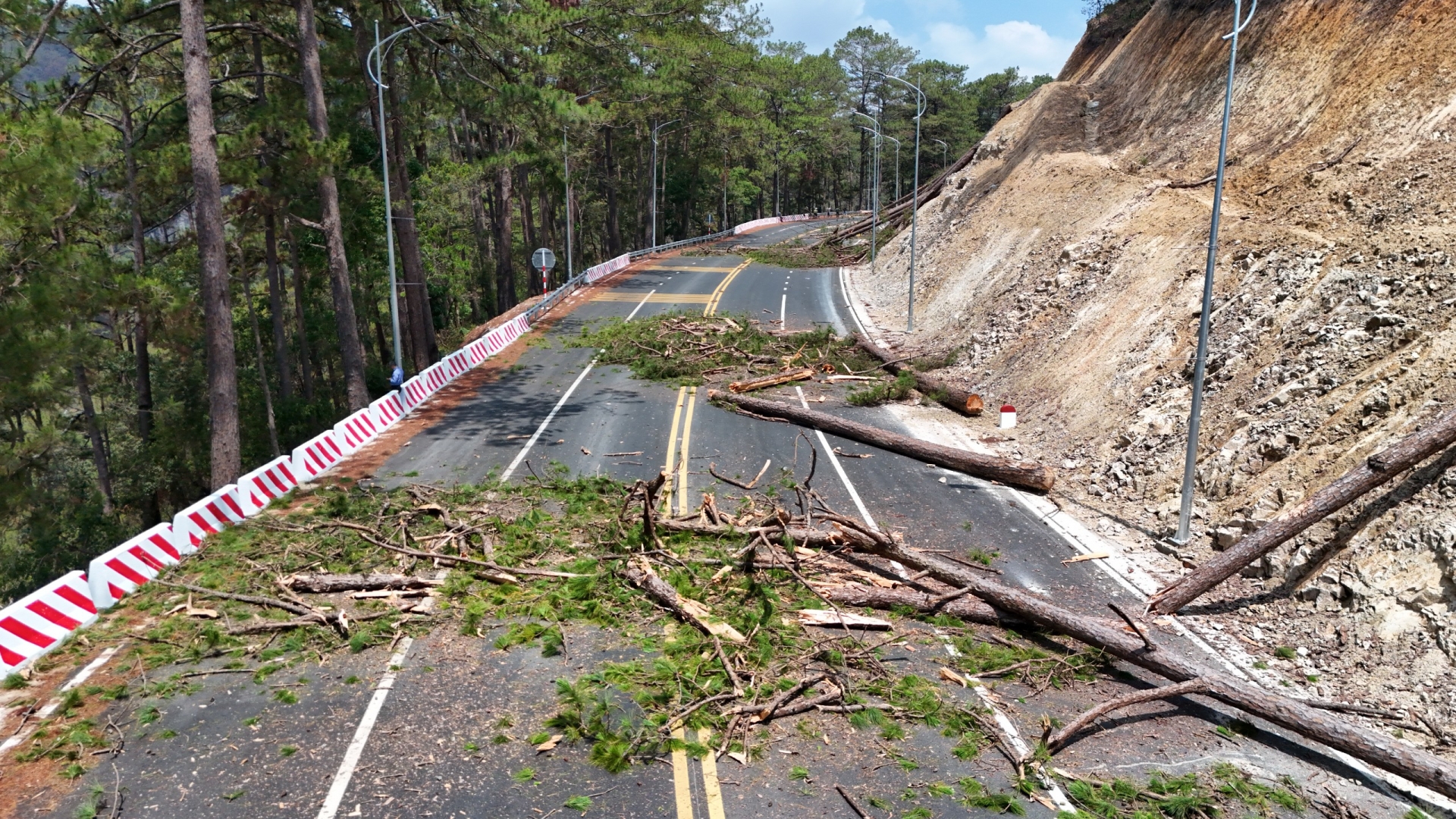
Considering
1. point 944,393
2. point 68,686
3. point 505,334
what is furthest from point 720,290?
point 68,686

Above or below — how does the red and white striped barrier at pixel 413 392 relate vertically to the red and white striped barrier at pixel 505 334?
below

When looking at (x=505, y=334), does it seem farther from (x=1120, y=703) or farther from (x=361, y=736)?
(x=1120, y=703)

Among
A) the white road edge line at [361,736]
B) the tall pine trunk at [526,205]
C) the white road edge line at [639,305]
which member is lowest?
the white road edge line at [361,736]

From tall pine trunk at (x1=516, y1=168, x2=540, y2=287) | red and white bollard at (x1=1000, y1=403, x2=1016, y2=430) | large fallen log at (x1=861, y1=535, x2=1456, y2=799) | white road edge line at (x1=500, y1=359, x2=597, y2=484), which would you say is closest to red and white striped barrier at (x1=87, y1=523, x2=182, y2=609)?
white road edge line at (x1=500, y1=359, x2=597, y2=484)

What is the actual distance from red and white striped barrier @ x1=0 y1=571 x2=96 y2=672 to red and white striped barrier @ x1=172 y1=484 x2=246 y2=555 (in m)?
1.51

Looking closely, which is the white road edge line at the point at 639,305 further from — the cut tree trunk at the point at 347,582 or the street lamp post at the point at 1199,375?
the street lamp post at the point at 1199,375

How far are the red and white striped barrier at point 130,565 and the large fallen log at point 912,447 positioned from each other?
472 inches

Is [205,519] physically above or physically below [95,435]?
above

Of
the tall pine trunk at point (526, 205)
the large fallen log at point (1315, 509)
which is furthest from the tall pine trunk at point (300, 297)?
the large fallen log at point (1315, 509)

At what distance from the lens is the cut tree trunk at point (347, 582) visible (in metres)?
10.8

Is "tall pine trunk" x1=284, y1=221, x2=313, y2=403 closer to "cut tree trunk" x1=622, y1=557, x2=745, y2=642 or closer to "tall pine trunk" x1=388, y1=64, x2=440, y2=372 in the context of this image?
"tall pine trunk" x1=388, y1=64, x2=440, y2=372

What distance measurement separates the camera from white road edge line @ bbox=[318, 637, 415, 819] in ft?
23.0

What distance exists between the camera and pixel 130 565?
10875 mm

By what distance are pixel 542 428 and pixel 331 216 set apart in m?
7.64
